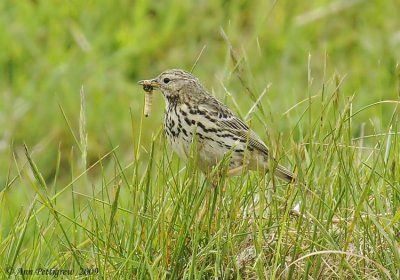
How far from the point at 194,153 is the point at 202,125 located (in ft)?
3.13

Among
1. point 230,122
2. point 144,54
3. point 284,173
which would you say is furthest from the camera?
point 144,54

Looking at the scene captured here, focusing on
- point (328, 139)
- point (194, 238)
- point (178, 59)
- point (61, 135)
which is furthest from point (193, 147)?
point (178, 59)

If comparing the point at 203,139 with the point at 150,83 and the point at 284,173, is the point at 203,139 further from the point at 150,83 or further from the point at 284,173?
the point at 284,173

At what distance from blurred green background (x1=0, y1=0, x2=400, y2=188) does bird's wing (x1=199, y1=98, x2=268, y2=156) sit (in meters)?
2.53

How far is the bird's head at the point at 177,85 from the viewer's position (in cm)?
563

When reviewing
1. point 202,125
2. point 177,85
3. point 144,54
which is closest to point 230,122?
point 202,125

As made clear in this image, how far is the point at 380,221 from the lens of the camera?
440cm

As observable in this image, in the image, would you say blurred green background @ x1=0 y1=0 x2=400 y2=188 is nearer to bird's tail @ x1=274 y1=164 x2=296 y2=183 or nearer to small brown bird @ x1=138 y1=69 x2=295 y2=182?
small brown bird @ x1=138 y1=69 x2=295 y2=182

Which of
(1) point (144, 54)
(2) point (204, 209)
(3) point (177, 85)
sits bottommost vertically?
(1) point (144, 54)

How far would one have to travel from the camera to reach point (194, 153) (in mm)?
4508

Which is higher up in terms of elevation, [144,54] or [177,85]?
[177,85]

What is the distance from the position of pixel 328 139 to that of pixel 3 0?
5010 millimetres

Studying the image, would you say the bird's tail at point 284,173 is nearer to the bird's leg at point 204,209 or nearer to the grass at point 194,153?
the grass at point 194,153

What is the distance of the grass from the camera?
4.27 meters
